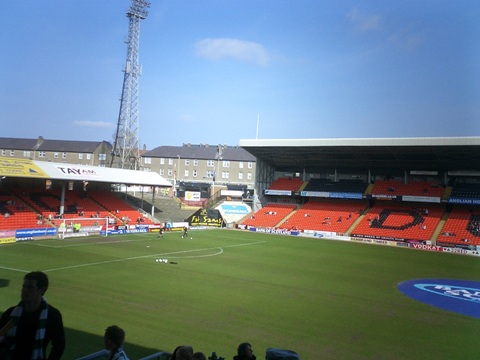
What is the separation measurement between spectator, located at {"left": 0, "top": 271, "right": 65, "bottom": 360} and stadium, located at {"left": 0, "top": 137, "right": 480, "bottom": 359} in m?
2.08

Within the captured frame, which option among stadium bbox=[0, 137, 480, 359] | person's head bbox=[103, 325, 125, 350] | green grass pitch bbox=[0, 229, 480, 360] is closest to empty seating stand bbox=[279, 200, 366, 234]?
A: stadium bbox=[0, 137, 480, 359]

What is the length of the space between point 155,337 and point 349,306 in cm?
880

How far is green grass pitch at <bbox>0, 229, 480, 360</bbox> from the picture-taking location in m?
12.1

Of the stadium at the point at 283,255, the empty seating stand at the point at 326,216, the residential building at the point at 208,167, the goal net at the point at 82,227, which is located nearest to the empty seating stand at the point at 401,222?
the stadium at the point at 283,255

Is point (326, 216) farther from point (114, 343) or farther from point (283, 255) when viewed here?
point (114, 343)

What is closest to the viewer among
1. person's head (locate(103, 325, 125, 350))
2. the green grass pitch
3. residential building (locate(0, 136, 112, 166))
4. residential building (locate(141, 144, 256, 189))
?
person's head (locate(103, 325, 125, 350))

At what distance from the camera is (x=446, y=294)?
20234 millimetres

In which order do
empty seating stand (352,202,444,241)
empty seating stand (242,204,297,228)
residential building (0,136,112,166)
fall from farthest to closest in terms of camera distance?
1. residential building (0,136,112,166)
2. empty seating stand (242,204,297,228)
3. empty seating stand (352,202,444,241)

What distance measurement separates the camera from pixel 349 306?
17266 millimetres

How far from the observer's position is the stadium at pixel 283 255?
13.1 meters

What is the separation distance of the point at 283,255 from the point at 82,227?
19.7 m

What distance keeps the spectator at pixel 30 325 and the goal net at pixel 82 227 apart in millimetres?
33282

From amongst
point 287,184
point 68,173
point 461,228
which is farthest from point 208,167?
point 461,228

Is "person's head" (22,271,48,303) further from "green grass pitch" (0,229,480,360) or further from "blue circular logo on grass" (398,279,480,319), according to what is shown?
"blue circular logo on grass" (398,279,480,319)
